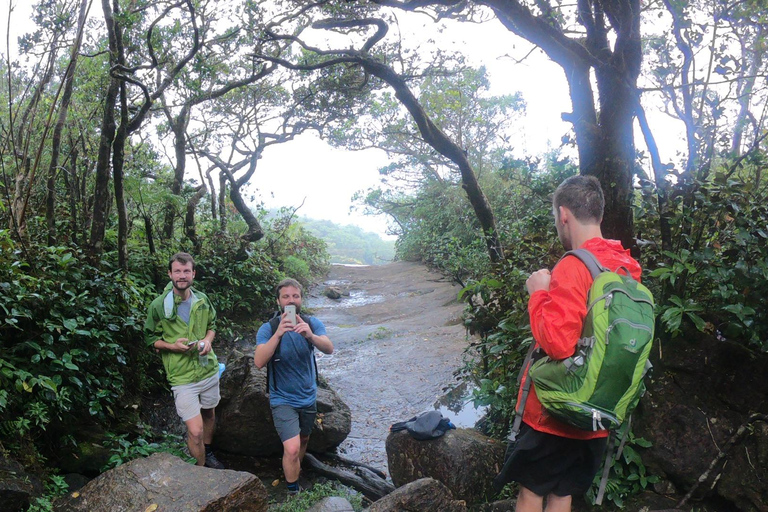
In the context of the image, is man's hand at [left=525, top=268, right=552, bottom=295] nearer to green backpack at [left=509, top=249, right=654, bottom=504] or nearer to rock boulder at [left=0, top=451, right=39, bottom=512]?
green backpack at [left=509, top=249, right=654, bottom=504]

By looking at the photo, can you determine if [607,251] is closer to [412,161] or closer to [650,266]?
[650,266]

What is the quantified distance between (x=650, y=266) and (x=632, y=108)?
53.0 inches

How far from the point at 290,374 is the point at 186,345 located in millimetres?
985

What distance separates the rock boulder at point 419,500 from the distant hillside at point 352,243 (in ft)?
124

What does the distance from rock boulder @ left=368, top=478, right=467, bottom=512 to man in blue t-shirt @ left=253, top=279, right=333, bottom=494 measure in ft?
3.84

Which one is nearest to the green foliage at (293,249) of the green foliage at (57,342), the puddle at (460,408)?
the puddle at (460,408)

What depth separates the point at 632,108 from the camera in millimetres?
4297

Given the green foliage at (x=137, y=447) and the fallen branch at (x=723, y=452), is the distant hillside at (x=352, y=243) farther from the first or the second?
the fallen branch at (x=723, y=452)

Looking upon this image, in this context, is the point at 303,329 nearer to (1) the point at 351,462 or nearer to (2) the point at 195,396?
(2) the point at 195,396

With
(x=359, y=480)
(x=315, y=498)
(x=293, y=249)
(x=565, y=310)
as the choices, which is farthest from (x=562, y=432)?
(x=293, y=249)

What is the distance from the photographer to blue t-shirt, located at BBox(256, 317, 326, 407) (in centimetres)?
420

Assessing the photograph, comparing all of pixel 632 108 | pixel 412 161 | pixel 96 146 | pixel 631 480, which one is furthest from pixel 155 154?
pixel 412 161

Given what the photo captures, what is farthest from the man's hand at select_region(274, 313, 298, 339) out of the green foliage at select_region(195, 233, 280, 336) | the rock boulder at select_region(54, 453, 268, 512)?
the green foliage at select_region(195, 233, 280, 336)

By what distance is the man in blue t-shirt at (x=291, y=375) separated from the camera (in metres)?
4.14
